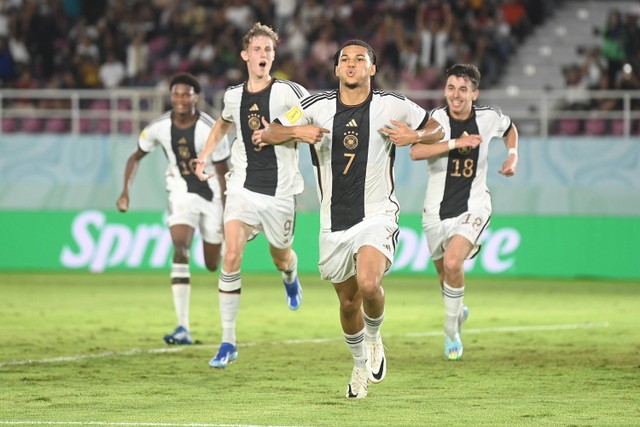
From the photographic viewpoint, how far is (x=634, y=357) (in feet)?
36.8

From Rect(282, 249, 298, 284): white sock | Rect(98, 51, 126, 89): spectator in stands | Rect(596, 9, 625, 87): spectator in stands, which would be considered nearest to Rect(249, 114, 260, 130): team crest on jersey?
Rect(282, 249, 298, 284): white sock

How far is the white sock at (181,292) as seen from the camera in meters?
12.5

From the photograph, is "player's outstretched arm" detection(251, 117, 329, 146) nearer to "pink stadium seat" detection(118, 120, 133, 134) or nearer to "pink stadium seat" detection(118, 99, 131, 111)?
"pink stadium seat" detection(118, 120, 133, 134)

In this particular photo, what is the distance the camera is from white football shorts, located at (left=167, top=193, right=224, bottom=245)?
13000 mm

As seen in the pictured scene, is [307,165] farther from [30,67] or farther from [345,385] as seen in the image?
[345,385]

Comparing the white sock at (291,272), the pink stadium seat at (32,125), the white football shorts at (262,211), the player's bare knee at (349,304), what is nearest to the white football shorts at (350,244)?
the player's bare knee at (349,304)

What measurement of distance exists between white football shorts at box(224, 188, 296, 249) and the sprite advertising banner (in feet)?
32.0

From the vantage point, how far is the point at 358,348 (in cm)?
903

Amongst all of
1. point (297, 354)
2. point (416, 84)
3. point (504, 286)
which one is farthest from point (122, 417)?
point (416, 84)

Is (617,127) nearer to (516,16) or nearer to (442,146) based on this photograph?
(516,16)

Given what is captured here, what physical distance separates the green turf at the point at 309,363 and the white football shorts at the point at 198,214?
1.08 meters

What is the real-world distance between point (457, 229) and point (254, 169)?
1901 mm

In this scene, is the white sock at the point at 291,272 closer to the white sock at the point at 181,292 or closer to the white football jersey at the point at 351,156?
the white sock at the point at 181,292

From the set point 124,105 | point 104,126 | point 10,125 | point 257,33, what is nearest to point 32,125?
point 10,125
